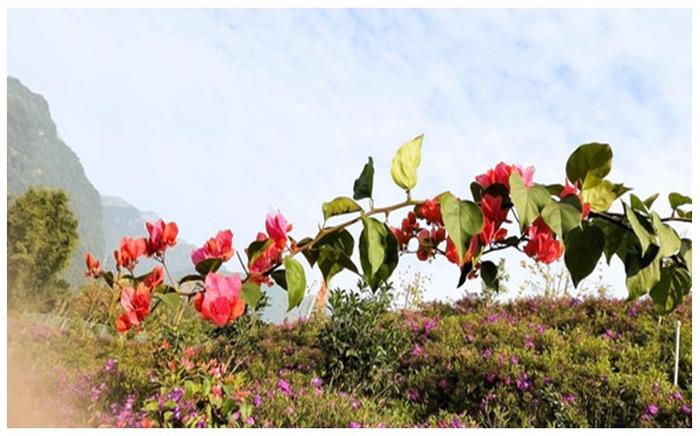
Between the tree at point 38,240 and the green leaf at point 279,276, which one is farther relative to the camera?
the tree at point 38,240

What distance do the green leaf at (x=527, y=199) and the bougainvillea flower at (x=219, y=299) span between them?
26 cm

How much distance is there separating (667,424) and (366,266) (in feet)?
9.66

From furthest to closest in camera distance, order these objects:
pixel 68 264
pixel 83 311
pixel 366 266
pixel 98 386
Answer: pixel 68 264, pixel 83 311, pixel 98 386, pixel 366 266

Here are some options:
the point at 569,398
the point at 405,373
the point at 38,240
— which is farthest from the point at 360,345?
the point at 38,240

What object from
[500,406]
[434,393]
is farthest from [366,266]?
[434,393]

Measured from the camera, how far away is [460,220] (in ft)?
1.61

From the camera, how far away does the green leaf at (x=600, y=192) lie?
1.78 feet

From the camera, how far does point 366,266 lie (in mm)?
500

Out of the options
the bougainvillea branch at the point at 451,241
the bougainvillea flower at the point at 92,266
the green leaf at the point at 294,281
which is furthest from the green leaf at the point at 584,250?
the bougainvillea flower at the point at 92,266

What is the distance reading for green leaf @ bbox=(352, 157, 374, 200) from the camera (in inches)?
20.9

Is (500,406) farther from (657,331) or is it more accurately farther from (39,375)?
(39,375)

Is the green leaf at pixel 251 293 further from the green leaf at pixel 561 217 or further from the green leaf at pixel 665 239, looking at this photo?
the green leaf at pixel 665 239

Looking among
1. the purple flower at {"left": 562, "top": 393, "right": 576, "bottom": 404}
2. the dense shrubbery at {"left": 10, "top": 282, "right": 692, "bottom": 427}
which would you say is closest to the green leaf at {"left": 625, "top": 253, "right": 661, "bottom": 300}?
the dense shrubbery at {"left": 10, "top": 282, "right": 692, "bottom": 427}

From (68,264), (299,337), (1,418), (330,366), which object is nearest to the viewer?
(1,418)
